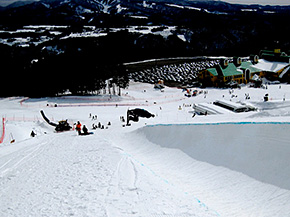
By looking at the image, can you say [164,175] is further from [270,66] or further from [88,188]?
[270,66]

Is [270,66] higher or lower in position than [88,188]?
higher

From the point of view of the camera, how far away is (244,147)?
10844 mm

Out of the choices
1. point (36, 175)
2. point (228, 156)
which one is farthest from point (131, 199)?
point (36, 175)

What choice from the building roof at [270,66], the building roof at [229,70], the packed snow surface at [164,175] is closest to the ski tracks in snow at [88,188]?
the packed snow surface at [164,175]

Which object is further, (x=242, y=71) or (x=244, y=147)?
(x=242, y=71)

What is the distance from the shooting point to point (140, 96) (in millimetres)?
57156

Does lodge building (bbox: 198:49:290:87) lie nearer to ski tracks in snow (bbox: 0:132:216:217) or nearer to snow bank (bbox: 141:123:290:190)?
snow bank (bbox: 141:123:290:190)

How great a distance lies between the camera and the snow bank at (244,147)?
30.0 ft

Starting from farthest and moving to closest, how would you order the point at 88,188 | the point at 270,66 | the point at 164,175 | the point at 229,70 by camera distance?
the point at 270,66 → the point at 229,70 → the point at 164,175 → the point at 88,188

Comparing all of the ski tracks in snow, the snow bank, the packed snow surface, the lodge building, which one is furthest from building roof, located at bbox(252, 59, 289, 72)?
the ski tracks in snow

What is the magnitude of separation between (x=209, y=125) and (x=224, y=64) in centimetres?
5671

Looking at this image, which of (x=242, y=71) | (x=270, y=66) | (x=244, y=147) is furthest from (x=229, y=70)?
(x=244, y=147)

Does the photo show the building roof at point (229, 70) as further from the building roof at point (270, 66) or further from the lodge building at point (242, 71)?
the building roof at point (270, 66)

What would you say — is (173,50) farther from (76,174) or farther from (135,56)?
(76,174)
